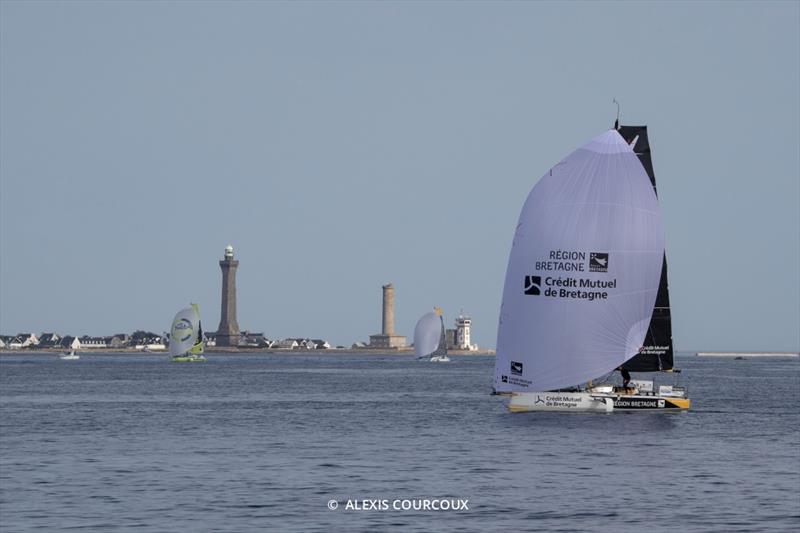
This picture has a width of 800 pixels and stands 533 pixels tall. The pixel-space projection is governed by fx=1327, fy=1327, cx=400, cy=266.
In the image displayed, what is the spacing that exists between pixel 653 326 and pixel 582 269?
700 cm

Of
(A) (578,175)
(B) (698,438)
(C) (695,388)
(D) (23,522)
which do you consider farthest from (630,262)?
(C) (695,388)

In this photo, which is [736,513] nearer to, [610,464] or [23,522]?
[610,464]

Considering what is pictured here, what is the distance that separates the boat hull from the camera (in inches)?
2576

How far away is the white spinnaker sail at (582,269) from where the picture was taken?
63.0 m

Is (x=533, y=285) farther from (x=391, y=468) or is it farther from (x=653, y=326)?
(x=391, y=468)

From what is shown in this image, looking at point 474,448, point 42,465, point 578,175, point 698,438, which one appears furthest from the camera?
point 578,175

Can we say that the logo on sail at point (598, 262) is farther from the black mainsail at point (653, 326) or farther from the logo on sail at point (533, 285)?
the black mainsail at point (653, 326)

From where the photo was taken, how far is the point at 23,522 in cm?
3366

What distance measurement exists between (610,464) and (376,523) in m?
15.7

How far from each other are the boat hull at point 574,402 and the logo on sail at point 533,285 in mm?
5306

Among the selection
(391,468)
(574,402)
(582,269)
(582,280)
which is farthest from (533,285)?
(391,468)

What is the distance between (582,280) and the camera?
63.0 meters

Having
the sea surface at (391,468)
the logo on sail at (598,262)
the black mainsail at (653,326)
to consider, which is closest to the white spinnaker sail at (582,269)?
the logo on sail at (598,262)

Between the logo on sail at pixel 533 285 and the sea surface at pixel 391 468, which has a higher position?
the logo on sail at pixel 533 285
